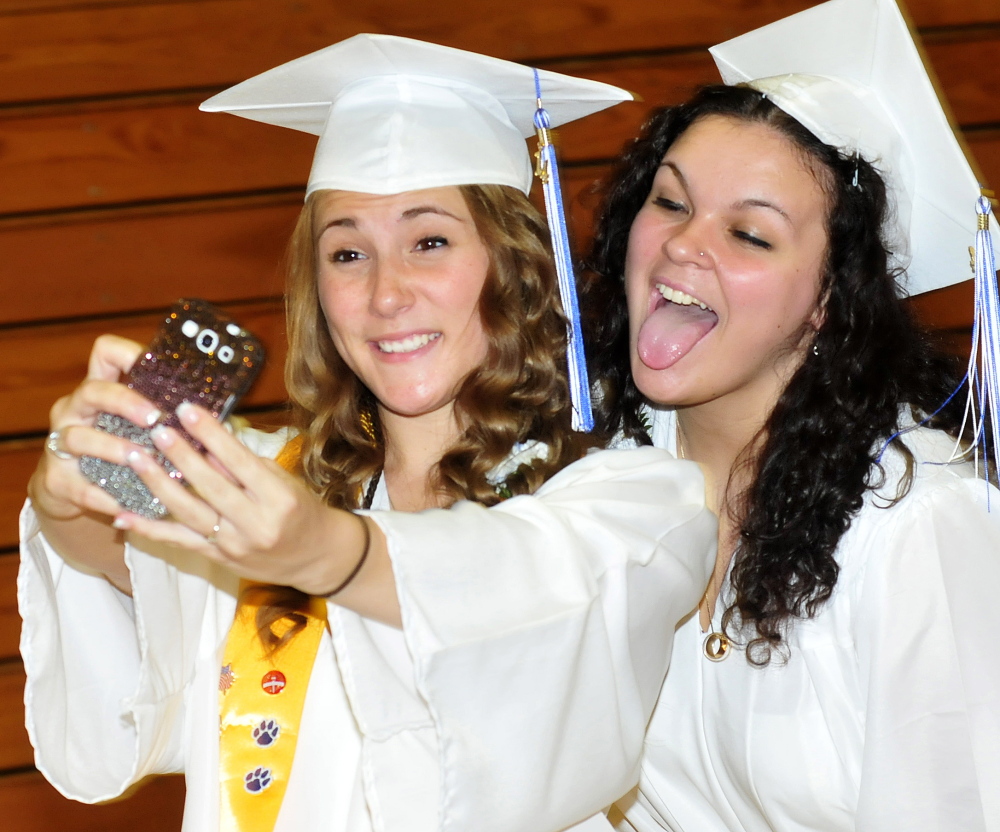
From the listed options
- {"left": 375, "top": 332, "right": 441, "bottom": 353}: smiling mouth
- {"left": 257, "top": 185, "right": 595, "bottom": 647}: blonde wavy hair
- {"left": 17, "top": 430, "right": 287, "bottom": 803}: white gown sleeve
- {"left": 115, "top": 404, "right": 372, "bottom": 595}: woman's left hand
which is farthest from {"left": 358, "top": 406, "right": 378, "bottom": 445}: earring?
{"left": 115, "top": 404, "right": 372, "bottom": 595}: woman's left hand

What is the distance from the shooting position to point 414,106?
1.69 meters

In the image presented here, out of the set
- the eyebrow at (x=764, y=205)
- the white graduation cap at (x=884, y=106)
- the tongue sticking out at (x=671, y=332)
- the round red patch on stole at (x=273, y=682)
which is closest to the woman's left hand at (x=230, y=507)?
the round red patch on stole at (x=273, y=682)

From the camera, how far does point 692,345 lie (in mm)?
1835

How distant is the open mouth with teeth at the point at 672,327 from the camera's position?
1.84 meters

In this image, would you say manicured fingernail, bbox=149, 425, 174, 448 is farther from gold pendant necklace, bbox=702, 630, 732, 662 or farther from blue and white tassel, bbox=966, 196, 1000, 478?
blue and white tassel, bbox=966, 196, 1000, 478

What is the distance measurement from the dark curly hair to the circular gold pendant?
0.03 meters

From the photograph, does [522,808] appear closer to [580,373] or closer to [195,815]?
[195,815]

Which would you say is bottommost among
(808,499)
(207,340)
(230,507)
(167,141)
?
(808,499)

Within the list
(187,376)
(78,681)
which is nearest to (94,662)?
(78,681)

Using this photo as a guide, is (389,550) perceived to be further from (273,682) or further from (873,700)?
(873,700)

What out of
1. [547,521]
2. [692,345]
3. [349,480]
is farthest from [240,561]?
[692,345]

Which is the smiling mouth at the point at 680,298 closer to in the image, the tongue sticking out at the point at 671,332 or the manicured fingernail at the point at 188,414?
the tongue sticking out at the point at 671,332

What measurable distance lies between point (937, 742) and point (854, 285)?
0.71 metres

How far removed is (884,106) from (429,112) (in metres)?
0.74
